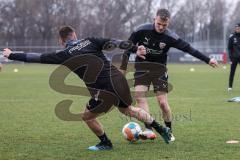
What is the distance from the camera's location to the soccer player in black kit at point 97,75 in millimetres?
6699

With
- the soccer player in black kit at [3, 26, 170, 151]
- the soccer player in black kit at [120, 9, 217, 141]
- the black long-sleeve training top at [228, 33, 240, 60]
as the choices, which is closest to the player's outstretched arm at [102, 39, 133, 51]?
the soccer player in black kit at [3, 26, 170, 151]

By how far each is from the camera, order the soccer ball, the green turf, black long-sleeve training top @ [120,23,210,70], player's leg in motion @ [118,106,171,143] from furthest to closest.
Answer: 1. black long-sleeve training top @ [120,23,210,70]
2. the soccer ball
3. player's leg in motion @ [118,106,171,143]
4. the green turf

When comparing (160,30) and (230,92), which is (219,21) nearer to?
(230,92)

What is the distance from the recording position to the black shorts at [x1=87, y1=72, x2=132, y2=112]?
6.93 metres

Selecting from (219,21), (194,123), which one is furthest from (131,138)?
(219,21)

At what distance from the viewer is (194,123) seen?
31.2 ft

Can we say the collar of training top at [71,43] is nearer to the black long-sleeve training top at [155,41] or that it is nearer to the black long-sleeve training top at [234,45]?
the black long-sleeve training top at [155,41]

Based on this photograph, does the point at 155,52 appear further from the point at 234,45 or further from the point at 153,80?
the point at 234,45

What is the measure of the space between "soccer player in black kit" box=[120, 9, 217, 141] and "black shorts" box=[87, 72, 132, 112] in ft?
1.86

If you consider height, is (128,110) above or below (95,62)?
below

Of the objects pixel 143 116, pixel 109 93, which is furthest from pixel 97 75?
pixel 143 116

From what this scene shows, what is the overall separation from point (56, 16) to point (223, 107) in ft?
180

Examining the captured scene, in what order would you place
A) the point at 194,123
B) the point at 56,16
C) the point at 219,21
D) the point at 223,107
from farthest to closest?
the point at 219,21
the point at 56,16
the point at 223,107
the point at 194,123

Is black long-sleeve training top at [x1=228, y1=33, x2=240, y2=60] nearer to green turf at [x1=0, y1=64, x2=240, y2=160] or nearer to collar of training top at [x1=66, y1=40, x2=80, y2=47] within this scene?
green turf at [x1=0, y1=64, x2=240, y2=160]
